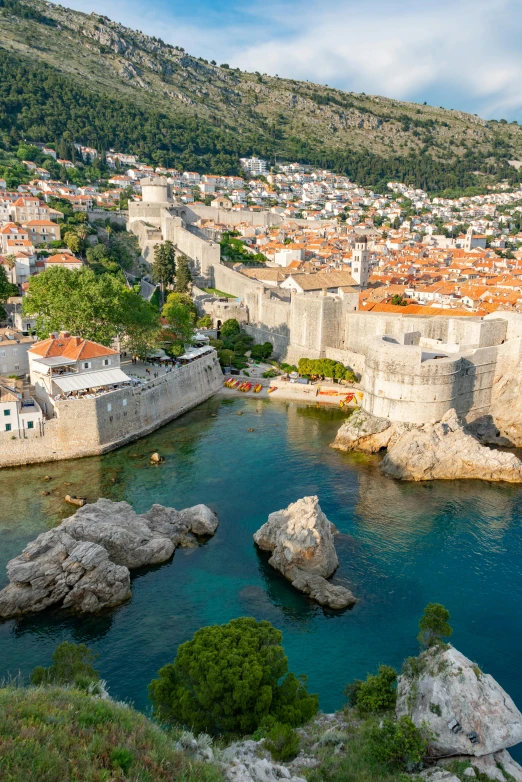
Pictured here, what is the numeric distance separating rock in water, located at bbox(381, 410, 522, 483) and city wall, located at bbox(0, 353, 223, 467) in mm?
11285

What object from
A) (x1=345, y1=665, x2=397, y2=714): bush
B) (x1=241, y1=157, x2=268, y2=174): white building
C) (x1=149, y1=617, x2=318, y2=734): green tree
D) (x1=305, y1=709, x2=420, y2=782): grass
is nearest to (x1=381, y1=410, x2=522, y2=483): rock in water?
(x1=345, y1=665, x2=397, y2=714): bush

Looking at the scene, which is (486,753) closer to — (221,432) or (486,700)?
(486,700)

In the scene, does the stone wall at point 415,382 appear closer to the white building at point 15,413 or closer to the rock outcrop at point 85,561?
the rock outcrop at point 85,561

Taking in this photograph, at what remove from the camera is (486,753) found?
9734 millimetres

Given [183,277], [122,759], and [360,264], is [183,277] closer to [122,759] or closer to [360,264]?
[360,264]

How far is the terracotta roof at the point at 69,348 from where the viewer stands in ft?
89.6

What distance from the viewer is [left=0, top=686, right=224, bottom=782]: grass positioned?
6570 mm

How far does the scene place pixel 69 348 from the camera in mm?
27859

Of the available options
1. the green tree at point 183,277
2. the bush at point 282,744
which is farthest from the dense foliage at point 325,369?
the bush at point 282,744

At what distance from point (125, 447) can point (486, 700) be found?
19438mm

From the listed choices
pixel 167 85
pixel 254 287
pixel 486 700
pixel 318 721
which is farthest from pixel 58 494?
pixel 167 85

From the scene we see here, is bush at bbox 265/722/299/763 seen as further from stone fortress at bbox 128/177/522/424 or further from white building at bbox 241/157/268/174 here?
white building at bbox 241/157/268/174

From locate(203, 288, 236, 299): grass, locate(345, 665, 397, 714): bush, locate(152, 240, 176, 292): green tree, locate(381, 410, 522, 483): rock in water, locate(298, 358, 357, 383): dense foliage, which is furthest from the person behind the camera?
locate(203, 288, 236, 299): grass

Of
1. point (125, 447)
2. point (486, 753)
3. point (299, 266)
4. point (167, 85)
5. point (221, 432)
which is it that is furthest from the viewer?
point (167, 85)
